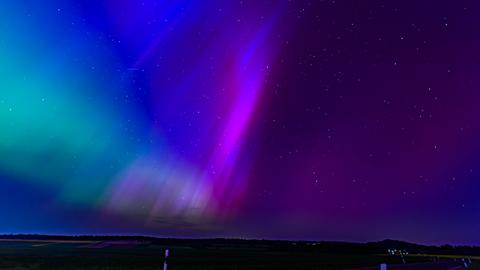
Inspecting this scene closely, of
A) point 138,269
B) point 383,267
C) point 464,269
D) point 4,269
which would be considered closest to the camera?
point 383,267

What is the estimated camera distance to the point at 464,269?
3634 centimetres

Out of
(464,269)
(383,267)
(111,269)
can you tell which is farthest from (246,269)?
(383,267)

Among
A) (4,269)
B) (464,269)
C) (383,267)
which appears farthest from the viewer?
(464,269)

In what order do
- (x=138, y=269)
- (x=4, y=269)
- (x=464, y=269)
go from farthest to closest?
(x=464, y=269)
(x=138, y=269)
(x=4, y=269)

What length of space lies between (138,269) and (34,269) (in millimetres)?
7133

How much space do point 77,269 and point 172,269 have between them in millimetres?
7030

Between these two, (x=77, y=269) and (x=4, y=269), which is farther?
(x=77, y=269)

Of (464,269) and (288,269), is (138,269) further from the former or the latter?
(464,269)

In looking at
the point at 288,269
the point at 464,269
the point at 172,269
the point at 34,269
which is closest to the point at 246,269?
the point at 288,269

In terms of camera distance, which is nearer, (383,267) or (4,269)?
(383,267)

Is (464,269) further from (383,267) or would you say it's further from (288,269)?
(383,267)

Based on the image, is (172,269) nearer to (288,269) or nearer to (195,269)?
(195,269)

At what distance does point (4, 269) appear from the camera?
3156 cm

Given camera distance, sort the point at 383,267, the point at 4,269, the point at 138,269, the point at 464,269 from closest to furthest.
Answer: the point at 383,267 → the point at 4,269 → the point at 138,269 → the point at 464,269
